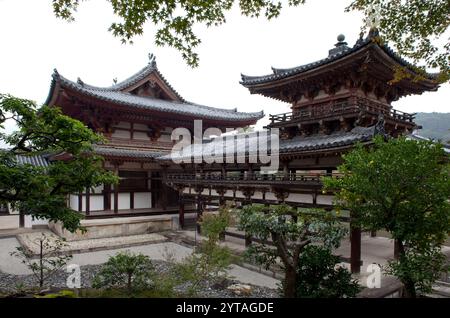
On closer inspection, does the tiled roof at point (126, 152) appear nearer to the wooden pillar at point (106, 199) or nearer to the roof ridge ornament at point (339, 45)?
the wooden pillar at point (106, 199)

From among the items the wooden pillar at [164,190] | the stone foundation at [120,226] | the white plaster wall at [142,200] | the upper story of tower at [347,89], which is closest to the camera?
the upper story of tower at [347,89]

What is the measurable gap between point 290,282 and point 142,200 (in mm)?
15371

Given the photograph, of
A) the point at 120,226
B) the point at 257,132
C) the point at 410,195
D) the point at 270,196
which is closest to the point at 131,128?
the point at 120,226

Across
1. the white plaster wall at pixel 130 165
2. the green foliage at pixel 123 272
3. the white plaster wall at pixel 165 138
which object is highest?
the white plaster wall at pixel 165 138

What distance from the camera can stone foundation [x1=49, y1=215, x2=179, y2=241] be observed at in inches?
661

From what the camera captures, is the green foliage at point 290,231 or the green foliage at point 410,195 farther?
the green foliage at point 290,231

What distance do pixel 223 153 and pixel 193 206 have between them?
859 centimetres

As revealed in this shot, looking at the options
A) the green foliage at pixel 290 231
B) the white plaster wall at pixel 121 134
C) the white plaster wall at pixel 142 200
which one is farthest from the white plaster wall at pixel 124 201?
the green foliage at pixel 290 231

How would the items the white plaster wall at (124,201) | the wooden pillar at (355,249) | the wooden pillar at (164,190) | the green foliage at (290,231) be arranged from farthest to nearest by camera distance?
the wooden pillar at (164,190) → the white plaster wall at (124,201) → the wooden pillar at (355,249) → the green foliage at (290,231)

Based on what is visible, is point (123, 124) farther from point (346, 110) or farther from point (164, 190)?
point (346, 110)

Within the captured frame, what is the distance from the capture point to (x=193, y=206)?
22.4 metres

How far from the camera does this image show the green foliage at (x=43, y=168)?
555 cm
